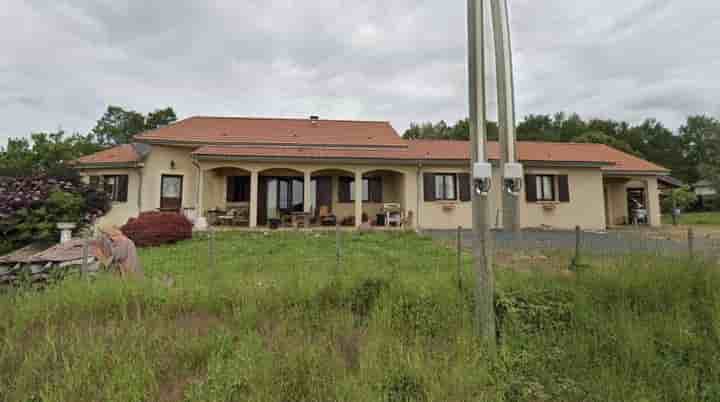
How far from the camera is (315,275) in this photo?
400 cm

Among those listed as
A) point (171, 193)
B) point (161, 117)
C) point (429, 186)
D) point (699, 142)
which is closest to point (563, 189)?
point (429, 186)

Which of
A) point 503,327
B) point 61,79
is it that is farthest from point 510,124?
point 61,79

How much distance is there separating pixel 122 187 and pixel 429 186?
14.7m

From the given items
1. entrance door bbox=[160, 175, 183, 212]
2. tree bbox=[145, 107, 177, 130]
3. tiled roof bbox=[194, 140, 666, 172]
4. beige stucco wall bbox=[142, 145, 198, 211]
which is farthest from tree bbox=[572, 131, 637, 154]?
tree bbox=[145, 107, 177, 130]

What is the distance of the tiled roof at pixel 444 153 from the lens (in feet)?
40.2

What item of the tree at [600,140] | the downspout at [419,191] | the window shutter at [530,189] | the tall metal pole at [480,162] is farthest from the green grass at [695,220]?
the tall metal pole at [480,162]

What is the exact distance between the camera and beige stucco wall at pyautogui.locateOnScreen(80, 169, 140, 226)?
43.6 ft

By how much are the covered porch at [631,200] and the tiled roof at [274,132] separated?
40.4ft

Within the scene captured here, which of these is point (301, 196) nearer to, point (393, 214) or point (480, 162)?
point (393, 214)

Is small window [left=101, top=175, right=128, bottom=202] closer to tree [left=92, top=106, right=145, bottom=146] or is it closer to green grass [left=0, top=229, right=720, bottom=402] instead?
green grass [left=0, top=229, right=720, bottom=402]

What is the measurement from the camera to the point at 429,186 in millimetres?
12984

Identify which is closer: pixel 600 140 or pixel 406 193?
pixel 406 193

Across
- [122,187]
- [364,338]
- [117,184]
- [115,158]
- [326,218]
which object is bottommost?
[364,338]

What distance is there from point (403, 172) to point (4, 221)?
39.2ft
